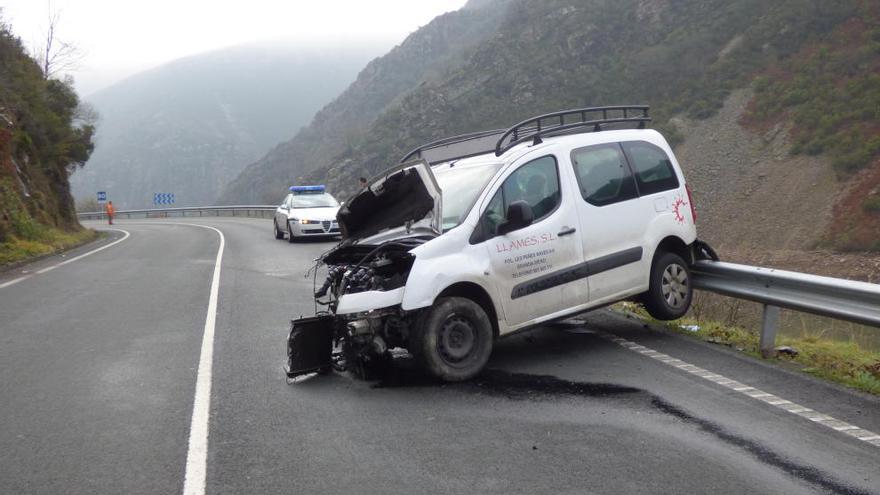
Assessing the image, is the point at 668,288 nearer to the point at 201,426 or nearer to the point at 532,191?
the point at 532,191

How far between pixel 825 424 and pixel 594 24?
2536 inches

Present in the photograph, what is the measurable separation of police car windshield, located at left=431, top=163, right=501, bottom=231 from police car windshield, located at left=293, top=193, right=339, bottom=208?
1596 centimetres

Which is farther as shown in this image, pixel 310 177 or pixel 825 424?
pixel 310 177

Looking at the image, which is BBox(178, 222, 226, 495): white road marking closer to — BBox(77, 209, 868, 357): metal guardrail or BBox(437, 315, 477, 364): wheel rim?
BBox(437, 315, 477, 364): wheel rim

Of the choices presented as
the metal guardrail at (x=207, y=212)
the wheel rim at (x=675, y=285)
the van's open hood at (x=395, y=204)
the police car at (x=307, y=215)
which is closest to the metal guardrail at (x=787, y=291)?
the wheel rim at (x=675, y=285)

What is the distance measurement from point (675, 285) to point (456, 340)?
278 centimetres

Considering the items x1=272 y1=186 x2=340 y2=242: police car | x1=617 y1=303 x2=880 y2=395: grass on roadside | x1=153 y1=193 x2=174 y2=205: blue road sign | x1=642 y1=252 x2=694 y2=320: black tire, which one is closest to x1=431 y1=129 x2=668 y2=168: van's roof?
x1=642 y1=252 x2=694 y2=320: black tire

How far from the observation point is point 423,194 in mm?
6660

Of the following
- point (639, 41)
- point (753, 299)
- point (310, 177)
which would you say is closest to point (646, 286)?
point (753, 299)

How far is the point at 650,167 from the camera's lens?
25.9 feet

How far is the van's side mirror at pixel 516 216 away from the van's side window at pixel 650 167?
1.76 metres

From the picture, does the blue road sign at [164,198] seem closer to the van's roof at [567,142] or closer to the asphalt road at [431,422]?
the asphalt road at [431,422]

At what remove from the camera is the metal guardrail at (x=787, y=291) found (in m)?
6.15

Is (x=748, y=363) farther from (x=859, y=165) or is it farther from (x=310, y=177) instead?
(x=310, y=177)
